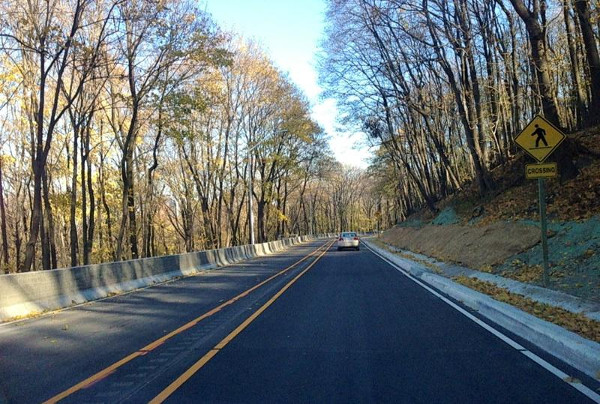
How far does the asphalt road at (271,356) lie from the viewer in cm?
549

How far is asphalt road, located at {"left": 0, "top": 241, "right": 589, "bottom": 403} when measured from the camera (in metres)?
5.49

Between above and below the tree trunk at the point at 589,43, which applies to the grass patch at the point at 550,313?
below

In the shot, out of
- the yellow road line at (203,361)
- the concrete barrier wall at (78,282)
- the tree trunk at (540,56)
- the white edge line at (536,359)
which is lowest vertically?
the white edge line at (536,359)

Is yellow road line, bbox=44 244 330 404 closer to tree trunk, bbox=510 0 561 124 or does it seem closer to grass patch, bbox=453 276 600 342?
grass patch, bbox=453 276 600 342

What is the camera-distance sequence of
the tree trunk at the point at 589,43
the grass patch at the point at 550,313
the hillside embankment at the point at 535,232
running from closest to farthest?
the grass patch at the point at 550,313, the hillside embankment at the point at 535,232, the tree trunk at the point at 589,43

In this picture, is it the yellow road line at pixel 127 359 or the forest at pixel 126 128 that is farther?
the forest at pixel 126 128

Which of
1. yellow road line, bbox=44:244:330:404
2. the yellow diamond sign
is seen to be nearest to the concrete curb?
the yellow diamond sign

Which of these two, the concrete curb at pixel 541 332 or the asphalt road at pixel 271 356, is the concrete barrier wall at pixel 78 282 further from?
the concrete curb at pixel 541 332

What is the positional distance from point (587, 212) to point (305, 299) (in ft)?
27.4

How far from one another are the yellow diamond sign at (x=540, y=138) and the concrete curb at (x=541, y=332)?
3466mm

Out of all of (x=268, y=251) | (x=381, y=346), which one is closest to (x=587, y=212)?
(x=381, y=346)

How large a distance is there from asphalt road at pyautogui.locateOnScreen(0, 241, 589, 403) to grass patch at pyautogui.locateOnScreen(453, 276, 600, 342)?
3.72 feet

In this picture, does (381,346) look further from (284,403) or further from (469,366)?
(284,403)

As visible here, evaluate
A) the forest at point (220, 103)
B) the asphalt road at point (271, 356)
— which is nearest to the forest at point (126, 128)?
the forest at point (220, 103)
